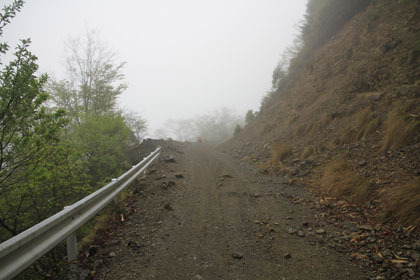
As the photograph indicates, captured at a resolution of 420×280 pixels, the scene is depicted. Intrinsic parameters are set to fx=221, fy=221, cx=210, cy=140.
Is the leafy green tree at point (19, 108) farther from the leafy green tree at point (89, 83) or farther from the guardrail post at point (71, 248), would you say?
the leafy green tree at point (89, 83)

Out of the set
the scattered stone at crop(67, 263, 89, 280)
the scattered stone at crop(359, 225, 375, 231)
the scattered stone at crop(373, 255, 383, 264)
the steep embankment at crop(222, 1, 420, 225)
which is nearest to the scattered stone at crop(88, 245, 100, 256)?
the scattered stone at crop(67, 263, 89, 280)

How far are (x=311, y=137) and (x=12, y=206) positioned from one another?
9523mm

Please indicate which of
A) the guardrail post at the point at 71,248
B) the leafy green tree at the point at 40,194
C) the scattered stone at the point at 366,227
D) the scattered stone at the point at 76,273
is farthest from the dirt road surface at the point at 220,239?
the leafy green tree at the point at 40,194

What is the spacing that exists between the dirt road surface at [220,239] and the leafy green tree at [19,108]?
2142 millimetres

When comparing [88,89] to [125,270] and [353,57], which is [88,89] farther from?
[353,57]

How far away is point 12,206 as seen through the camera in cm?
436

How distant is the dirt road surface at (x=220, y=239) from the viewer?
9.40 feet

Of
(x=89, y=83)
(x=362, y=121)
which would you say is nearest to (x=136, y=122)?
(x=89, y=83)

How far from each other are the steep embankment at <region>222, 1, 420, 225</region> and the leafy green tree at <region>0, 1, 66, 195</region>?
6.23 m

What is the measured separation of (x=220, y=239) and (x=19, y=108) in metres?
4.01

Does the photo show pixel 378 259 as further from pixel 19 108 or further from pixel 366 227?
pixel 19 108

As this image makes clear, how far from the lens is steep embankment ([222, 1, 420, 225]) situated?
4613 mm

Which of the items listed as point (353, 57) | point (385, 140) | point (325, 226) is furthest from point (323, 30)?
point (325, 226)

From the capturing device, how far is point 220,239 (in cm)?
367
